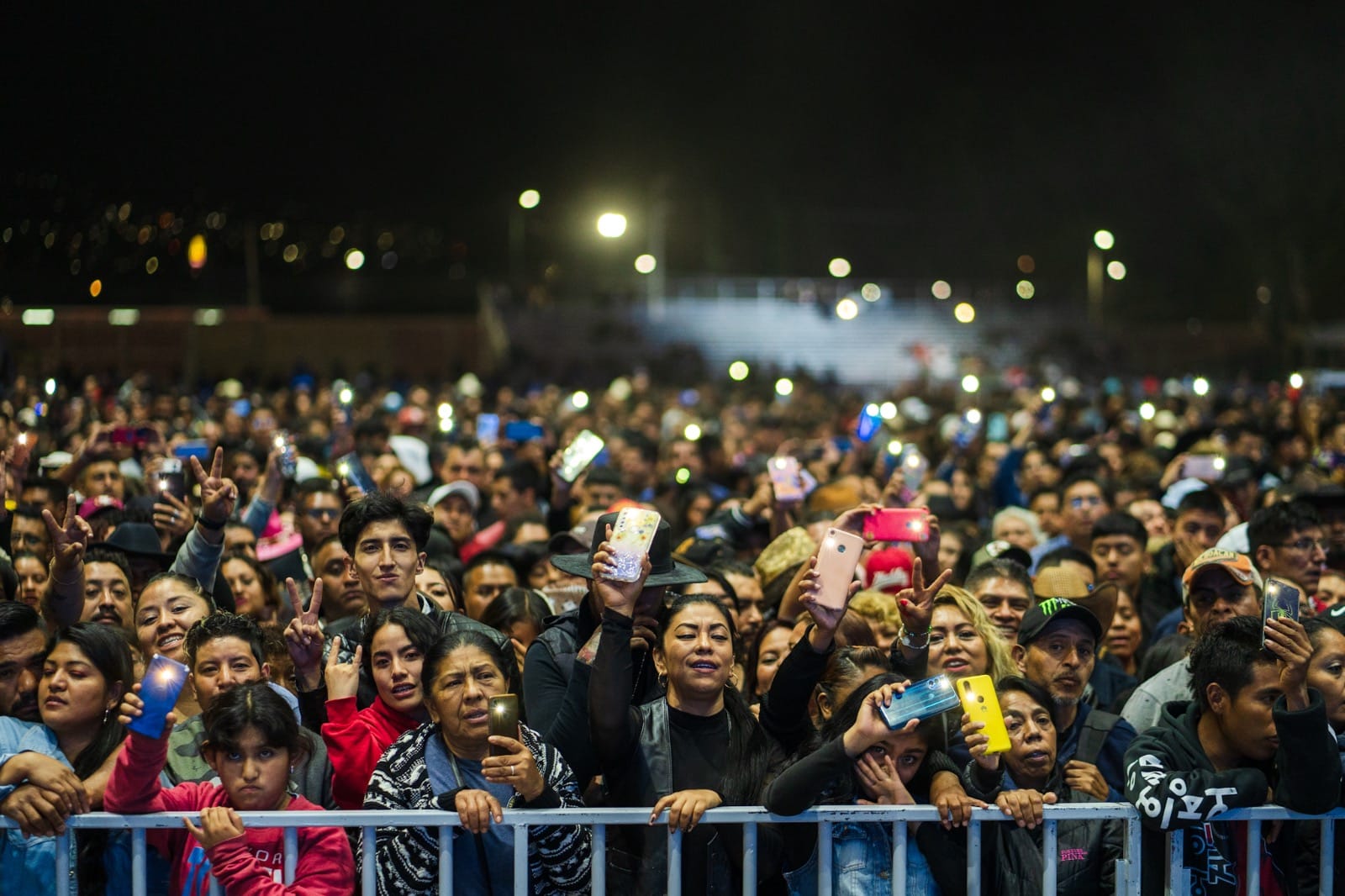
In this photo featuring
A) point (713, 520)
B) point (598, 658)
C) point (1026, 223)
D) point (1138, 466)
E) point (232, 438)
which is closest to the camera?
point (598, 658)

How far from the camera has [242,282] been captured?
134 feet

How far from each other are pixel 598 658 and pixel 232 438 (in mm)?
9638

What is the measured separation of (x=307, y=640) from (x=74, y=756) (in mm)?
759

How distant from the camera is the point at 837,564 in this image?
13.8 ft

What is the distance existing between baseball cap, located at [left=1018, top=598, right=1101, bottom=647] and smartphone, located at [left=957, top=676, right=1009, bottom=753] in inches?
44.0

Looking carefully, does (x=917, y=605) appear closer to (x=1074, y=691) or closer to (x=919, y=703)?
(x=1074, y=691)

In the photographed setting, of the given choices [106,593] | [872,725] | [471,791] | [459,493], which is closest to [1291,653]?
[872,725]

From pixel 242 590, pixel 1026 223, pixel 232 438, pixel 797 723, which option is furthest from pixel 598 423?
pixel 1026 223

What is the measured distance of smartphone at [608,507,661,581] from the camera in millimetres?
4043

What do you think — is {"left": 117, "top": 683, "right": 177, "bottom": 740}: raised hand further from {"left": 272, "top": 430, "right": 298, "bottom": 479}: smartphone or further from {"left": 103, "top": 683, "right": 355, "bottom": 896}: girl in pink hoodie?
{"left": 272, "top": 430, "right": 298, "bottom": 479}: smartphone

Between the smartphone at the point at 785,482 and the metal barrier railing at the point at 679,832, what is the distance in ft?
12.6

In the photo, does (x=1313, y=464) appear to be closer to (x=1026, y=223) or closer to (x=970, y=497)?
(x=970, y=497)

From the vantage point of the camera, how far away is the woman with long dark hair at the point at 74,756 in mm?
3945

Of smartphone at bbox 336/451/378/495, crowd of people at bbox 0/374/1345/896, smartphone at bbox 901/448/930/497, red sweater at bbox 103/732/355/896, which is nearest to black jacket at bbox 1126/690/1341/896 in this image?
crowd of people at bbox 0/374/1345/896
